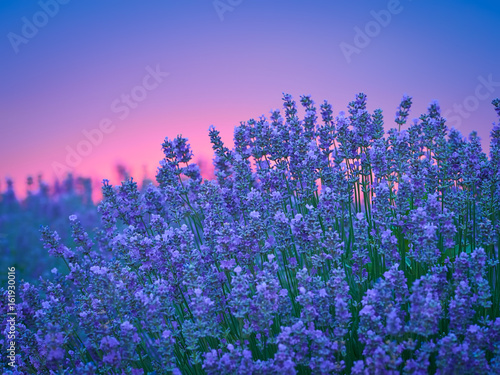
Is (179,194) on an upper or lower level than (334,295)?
upper

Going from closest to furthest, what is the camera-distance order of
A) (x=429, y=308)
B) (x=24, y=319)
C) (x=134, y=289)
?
(x=429, y=308) < (x=134, y=289) < (x=24, y=319)

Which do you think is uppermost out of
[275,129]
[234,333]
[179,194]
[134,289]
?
[275,129]

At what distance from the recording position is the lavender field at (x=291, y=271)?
7.13 feet

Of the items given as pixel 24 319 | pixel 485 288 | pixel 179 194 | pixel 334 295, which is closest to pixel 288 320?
pixel 334 295

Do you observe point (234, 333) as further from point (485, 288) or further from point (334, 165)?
point (334, 165)

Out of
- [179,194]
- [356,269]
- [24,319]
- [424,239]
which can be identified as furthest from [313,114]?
[24,319]

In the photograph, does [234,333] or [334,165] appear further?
[334,165]

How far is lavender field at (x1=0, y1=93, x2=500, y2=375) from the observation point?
2.17m

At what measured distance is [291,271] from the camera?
3.28m

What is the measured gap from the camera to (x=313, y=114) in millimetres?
4008

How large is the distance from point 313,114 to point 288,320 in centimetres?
215

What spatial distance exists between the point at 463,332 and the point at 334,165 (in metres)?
2.17

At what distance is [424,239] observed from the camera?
2.40 meters

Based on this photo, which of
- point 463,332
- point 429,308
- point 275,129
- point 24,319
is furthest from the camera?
point 275,129
